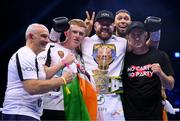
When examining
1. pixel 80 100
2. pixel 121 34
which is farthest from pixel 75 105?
pixel 121 34

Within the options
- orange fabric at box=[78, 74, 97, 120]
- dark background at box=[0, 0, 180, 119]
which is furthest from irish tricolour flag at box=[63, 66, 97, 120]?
dark background at box=[0, 0, 180, 119]

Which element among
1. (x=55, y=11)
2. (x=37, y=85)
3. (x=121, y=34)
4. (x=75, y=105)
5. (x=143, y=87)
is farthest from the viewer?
(x=55, y=11)

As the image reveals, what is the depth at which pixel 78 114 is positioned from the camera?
2580 mm

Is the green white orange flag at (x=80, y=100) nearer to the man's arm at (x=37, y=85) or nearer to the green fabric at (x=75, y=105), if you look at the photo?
the green fabric at (x=75, y=105)

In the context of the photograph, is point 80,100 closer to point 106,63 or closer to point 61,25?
point 106,63

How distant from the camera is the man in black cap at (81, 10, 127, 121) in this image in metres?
2.68

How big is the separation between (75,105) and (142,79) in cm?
51

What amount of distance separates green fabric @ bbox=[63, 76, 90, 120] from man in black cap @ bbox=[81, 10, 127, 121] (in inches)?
5.7

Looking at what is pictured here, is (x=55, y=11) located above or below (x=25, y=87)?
above

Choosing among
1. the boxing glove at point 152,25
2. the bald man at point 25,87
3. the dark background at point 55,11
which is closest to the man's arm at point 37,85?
the bald man at point 25,87

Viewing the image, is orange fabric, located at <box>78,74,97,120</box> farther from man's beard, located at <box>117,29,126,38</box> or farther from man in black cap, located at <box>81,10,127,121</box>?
man's beard, located at <box>117,29,126,38</box>

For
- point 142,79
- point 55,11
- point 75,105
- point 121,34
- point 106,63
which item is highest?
point 55,11

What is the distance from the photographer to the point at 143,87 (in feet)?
8.79

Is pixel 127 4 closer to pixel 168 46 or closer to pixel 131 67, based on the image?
pixel 168 46
